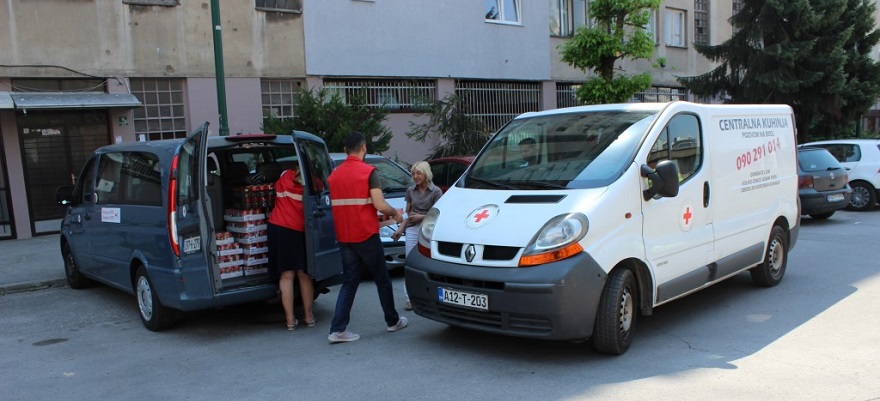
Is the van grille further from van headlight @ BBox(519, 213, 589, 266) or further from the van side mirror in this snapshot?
the van side mirror

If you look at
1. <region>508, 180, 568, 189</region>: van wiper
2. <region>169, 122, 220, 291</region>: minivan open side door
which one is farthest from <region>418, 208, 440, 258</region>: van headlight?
<region>169, 122, 220, 291</region>: minivan open side door

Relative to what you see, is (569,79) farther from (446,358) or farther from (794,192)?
(446,358)

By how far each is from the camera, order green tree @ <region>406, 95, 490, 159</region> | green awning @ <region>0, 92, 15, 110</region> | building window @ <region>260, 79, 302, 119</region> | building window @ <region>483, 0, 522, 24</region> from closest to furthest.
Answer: green awning @ <region>0, 92, 15, 110</region> → building window @ <region>260, 79, 302, 119</region> → green tree @ <region>406, 95, 490, 159</region> → building window @ <region>483, 0, 522, 24</region>

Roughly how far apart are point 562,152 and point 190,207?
10.5 ft

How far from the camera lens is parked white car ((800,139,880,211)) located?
1429 cm

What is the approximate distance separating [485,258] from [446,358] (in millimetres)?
901

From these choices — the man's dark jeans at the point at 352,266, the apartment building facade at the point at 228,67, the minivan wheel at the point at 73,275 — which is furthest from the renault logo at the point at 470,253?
the apartment building facade at the point at 228,67

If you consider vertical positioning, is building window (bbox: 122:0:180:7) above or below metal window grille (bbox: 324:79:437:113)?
above

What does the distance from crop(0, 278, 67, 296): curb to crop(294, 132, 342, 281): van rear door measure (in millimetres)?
4622

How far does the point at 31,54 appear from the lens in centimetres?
1221

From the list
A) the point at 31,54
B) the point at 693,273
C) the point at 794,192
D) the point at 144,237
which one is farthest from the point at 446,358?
the point at 31,54

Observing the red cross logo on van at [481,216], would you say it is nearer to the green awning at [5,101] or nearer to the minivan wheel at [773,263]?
the minivan wheel at [773,263]

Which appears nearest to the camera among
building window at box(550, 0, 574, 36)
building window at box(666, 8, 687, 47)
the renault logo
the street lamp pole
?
the renault logo

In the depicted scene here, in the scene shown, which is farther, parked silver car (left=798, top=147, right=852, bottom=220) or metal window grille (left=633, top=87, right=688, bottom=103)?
metal window grille (left=633, top=87, right=688, bottom=103)
